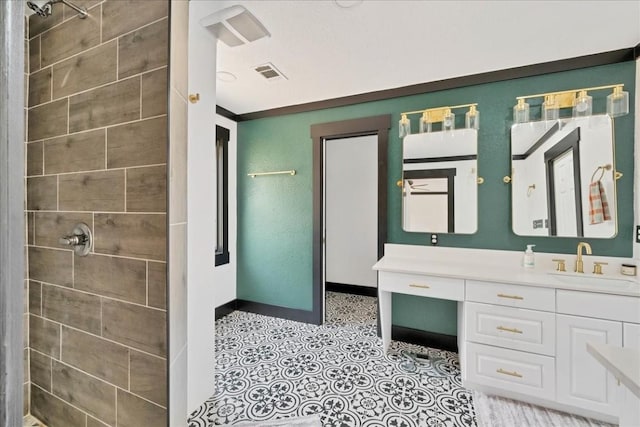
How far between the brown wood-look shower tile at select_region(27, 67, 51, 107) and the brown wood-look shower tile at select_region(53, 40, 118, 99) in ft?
0.17

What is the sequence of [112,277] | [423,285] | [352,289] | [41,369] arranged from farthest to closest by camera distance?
[352,289]
[423,285]
[41,369]
[112,277]

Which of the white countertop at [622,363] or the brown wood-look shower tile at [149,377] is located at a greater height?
the white countertop at [622,363]

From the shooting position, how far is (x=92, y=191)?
969mm

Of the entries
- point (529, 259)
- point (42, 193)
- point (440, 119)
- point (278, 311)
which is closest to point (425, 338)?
point (529, 259)

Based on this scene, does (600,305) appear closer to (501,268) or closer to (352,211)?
(501,268)

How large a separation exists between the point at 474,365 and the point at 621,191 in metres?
1.62

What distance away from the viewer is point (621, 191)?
6.27 ft

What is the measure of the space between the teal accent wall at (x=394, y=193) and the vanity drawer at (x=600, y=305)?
588 millimetres

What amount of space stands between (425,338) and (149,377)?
90.7 inches

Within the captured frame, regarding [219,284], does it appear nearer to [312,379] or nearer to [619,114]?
[312,379]

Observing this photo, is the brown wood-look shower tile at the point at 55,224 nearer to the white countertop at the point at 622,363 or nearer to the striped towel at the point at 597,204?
the white countertop at the point at 622,363

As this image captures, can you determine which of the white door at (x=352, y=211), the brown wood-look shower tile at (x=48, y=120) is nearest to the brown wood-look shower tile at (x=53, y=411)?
the brown wood-look shower tile at (x=48, y=120)

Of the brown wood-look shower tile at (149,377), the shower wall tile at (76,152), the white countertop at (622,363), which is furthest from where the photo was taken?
the shower wall tile at (76,152)

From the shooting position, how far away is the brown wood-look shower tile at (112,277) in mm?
866
